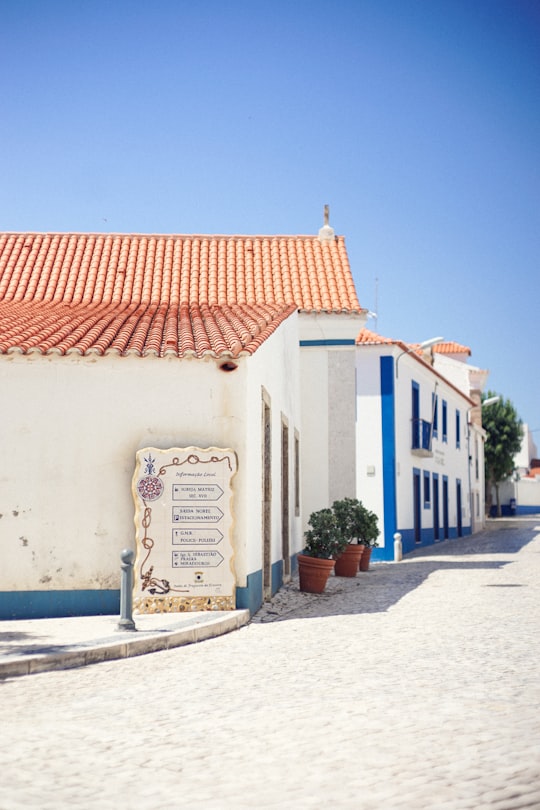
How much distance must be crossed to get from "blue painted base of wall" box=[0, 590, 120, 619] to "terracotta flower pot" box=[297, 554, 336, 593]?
4.28 m

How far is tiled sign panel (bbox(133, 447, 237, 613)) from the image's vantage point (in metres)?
11.2

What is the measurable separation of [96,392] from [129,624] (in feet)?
10.4

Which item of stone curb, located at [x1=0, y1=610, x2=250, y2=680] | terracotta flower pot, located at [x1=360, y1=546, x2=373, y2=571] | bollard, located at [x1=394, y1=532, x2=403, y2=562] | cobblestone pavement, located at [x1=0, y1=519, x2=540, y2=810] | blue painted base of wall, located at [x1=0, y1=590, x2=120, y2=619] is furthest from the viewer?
bollard, located at [x1=394, y1=532, x2=403, y2=562]

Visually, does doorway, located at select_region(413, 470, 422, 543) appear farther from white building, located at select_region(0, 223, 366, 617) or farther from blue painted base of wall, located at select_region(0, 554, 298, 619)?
blue painted base of wall, located at select_region(0, 554, 298, 619)

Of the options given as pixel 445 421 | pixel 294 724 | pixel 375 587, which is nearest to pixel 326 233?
pixel 375 587

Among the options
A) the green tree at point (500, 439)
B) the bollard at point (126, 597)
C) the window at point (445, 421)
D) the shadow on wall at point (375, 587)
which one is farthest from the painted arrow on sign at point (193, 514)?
the green tree at point (500, 439)

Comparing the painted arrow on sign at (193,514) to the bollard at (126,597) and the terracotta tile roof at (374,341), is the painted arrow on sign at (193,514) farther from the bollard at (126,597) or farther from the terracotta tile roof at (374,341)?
the terracotta tile roof at (374,341)

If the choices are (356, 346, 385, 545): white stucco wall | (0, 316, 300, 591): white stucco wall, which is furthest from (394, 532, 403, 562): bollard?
(0, 316, 300, 591): white stucco wall

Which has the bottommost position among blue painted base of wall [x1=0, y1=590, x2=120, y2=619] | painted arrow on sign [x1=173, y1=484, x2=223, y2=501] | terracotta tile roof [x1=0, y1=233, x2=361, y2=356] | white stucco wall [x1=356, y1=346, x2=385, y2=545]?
blue painted base of wall [x1=0, y1=590, x2=120, y2=619]

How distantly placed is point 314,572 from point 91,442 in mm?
4839

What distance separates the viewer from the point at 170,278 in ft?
67.4

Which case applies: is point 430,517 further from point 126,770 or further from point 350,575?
point 126,770

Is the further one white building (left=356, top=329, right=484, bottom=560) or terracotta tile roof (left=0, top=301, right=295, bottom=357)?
white building (left=356, top=329, right=484, bottom=560)

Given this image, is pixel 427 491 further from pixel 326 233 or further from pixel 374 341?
pixel 326 233
